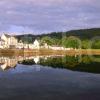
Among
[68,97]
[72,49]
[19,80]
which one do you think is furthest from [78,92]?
[72,49]

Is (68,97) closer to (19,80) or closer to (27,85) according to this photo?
(27,85)

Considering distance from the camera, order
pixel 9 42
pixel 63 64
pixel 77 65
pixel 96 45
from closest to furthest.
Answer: pixel 77 65 → pixel 63 64 → pixel 9 42 → pixel 96 45

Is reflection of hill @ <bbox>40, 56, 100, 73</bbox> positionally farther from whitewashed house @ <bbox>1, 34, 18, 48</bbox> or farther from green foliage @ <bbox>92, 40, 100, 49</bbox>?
green foliage @ <bbox>92, 40, 100, 49</bbox>

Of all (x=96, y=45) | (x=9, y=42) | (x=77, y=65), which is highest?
(x=9, y=42)

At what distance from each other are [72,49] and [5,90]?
465 ft

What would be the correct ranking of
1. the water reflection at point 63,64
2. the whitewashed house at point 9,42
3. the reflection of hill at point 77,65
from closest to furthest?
the reflection of hill at point 77,65 → the water reflection at point 63,64 → the whitewashed house at point 9,42

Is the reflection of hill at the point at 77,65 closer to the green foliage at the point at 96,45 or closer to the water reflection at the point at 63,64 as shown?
the water reflection at the point at 63,64

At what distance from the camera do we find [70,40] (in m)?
178

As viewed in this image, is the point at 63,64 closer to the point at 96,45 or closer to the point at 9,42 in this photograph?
the point at 9,42

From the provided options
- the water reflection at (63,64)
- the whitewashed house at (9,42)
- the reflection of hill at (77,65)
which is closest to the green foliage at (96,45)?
the whitewashed house at (9,42)

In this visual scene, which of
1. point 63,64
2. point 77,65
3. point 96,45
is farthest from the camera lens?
point 96,45

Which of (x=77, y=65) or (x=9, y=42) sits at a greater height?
(x=9, y=42)

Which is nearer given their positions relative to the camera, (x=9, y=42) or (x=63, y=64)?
(x=63, y=64)

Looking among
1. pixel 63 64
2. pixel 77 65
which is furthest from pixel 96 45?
pixel 77 65
